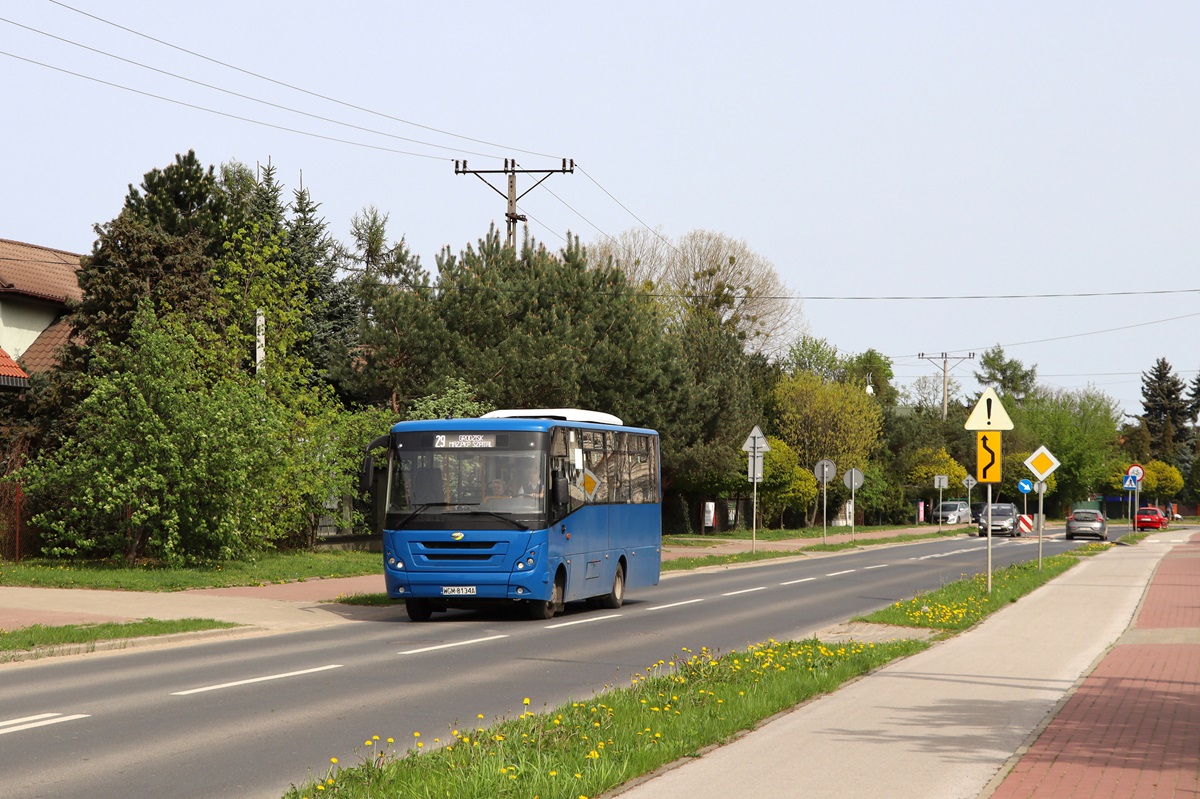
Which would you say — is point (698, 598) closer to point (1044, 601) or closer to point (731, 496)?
point (1044, 601)

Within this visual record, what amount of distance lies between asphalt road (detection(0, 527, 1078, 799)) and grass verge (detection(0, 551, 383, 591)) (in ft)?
16.3

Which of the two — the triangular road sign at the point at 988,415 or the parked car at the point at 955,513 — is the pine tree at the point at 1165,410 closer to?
the parked car at the point at 955,513

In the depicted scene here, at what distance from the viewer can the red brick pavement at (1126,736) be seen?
744cm

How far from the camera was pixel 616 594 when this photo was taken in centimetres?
2270

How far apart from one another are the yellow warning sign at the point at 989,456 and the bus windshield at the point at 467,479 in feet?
22.5

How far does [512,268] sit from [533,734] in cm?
3206

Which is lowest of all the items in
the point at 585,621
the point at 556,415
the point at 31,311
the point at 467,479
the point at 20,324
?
the point at 585,621

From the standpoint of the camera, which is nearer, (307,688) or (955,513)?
(307,688)

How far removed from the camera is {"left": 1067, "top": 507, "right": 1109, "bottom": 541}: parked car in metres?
61.5

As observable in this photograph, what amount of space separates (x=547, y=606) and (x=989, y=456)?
720cm

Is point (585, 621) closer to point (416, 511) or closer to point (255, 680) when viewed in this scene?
point (416, 511)

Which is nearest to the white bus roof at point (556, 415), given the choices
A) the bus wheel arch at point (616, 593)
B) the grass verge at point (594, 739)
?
the bus wheel arch at point (616, 593)

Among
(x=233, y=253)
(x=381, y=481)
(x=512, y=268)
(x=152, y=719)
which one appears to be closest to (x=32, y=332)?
(x=233, y=253)

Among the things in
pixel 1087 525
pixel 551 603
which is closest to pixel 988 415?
pixel 551 603
